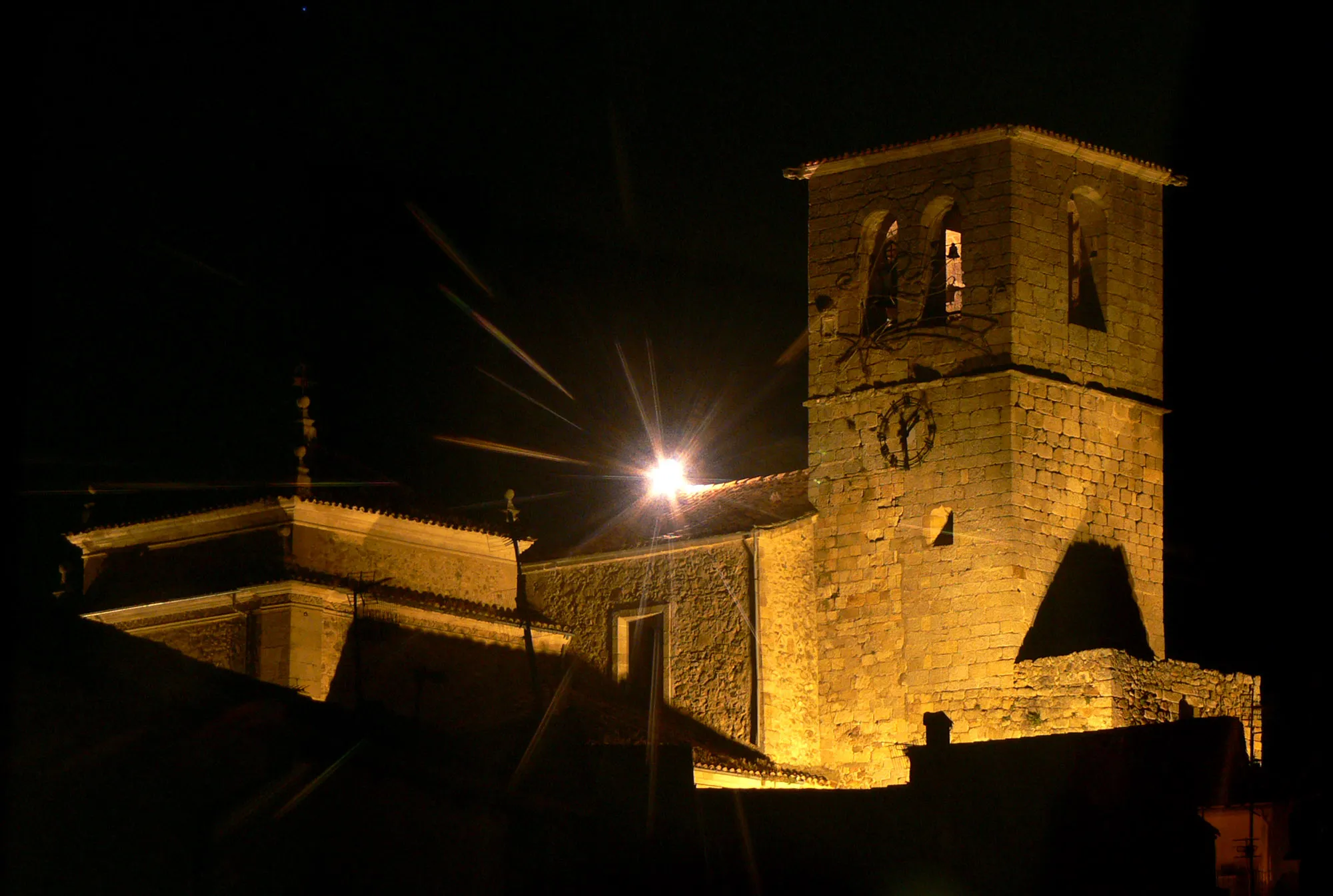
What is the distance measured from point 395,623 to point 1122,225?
34.3ft

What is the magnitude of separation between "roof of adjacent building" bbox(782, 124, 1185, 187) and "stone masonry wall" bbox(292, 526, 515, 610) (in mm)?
6468

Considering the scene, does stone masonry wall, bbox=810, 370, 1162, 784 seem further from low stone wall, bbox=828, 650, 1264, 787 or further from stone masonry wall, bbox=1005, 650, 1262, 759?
stone masonry wall, bbox=1005, 650, 1262, 759

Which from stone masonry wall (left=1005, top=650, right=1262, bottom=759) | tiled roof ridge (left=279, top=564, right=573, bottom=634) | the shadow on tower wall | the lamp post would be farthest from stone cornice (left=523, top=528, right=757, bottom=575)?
stone masonry wall (left=1005, top=650, right=1262, bottom=759)

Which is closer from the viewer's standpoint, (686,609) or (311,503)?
(311,503)

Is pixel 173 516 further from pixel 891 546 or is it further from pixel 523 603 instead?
pixel 891 546

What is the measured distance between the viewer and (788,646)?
3088cm

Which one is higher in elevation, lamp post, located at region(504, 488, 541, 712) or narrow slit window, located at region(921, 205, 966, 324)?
narrow slit window, located at region(921, 205, 966, 324)

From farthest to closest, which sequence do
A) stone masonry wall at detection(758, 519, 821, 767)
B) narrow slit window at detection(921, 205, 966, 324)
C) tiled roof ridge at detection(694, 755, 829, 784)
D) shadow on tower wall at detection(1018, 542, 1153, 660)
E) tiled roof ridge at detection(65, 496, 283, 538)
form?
narrow slit window at detection(921, 205, 966, 324) → stone masonry wall at detection(758, 519, 821, 767) → shadow on tower wall at detection(1018, 542, 1153, 660) → tiled roof ridge at detection(694, 755, 829, 784) → tiled roof ridge at detection(65, 496, 283, 538)

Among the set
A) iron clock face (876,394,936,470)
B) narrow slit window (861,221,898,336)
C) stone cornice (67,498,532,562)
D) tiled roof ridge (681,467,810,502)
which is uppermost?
narrow slit window (861,221,898,336)

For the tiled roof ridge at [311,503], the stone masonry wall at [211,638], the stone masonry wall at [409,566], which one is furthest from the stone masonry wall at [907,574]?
the stone masonry wall at [211,638]

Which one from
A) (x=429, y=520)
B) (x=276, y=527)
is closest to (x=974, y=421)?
(x=429, y=520)

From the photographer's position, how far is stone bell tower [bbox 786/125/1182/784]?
29750 millimetres

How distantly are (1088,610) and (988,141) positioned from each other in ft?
19.0

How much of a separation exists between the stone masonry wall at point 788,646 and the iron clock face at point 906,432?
1.40m
